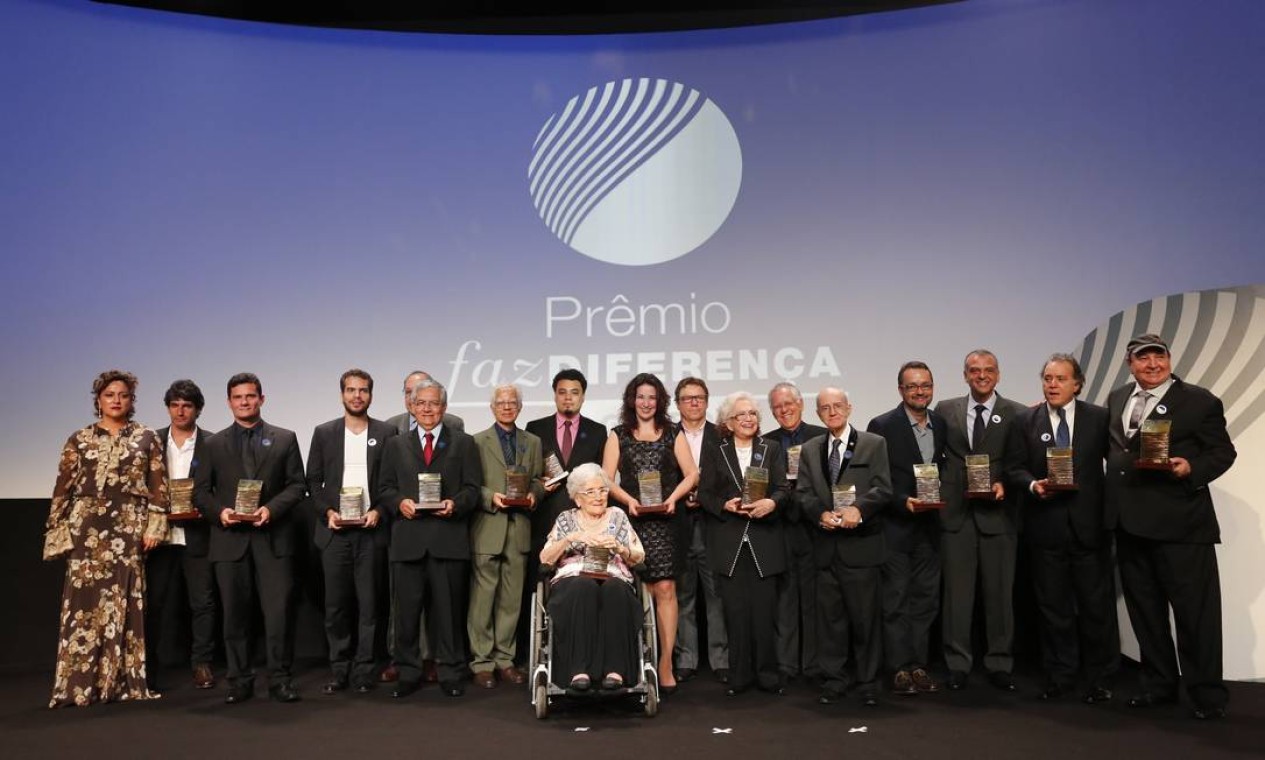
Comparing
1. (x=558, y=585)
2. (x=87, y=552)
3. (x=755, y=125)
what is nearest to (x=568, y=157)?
(x=755, y=125)

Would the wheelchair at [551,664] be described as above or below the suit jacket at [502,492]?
below

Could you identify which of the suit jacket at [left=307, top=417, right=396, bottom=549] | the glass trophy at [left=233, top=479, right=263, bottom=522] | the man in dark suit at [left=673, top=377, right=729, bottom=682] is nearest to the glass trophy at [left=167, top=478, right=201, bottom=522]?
the glass trophy at [left=233, top=479, right=263, bottom=522]

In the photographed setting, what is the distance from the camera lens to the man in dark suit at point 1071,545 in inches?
187

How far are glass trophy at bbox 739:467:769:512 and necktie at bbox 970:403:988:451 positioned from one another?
3.90 feet

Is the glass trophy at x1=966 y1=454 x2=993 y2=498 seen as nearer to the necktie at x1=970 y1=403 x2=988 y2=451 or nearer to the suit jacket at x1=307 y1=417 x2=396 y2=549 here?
the necktie at x1=970 y1=403 x2=988 y2=451

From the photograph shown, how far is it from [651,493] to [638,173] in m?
2.75

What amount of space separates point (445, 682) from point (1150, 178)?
5.03 m

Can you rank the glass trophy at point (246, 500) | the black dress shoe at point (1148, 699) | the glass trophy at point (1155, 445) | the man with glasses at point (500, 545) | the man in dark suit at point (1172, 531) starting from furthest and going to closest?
the man with glasses at point (500, 545), the glass trophy at point (246, 500), the black dress shoe at point (1148, 699), the man in dark suit at point (1172, 531), the glass trophy at point (1155, 445)

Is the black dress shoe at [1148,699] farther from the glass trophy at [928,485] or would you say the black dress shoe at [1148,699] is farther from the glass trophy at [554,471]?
the glass trophy at [554,471]

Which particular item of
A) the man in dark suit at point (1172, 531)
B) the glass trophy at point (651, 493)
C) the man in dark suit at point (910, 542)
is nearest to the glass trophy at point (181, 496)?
the glass trophy at point (651, 493)

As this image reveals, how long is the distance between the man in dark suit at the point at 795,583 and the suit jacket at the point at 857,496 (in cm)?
12

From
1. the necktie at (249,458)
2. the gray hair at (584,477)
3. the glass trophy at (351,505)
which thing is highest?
the necktie at (249,458)

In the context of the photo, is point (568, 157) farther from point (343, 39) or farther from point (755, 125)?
point (343, 39)

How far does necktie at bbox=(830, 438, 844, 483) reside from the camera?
480cm
